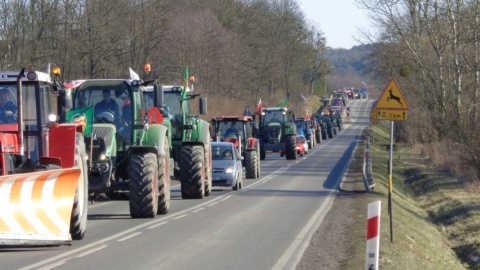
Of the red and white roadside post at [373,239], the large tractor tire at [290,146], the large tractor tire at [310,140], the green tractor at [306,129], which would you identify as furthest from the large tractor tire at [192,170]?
the large tractor tire at [310,140]

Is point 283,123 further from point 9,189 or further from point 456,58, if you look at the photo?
point 9,189

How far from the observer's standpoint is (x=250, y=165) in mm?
→ 36375

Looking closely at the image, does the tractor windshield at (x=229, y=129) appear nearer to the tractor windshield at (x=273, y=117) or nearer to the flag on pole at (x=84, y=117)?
the tractor windshield at (x=273, y=117)

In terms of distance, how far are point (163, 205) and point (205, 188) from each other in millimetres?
6410

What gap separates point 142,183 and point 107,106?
7.49 ft

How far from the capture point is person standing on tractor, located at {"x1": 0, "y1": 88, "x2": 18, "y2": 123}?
1414cm

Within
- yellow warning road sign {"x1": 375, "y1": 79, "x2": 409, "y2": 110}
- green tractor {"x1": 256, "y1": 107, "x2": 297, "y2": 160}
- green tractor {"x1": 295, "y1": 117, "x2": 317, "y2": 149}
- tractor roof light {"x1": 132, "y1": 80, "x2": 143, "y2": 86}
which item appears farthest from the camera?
green tractor {"x1": 295, "y1": 117, "x2": 317, "y2": 149}

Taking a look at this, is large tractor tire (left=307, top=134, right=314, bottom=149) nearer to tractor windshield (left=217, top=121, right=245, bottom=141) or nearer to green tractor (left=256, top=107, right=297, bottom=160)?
green tractor (left=256, top=107, right=297, bottom=160)

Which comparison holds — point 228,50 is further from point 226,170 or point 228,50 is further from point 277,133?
point 226,170

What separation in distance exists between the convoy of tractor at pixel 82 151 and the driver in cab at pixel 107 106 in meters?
0.02

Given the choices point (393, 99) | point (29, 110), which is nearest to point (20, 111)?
point (29, 110)

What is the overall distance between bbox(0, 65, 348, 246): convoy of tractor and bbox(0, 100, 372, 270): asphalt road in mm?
469

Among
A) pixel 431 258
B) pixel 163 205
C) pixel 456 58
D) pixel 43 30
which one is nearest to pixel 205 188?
pixel 163 205

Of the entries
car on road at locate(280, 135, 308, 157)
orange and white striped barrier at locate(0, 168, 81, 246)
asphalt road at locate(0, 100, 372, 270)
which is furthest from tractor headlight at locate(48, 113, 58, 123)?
car on road at locate(280, 135, 308, 157)
